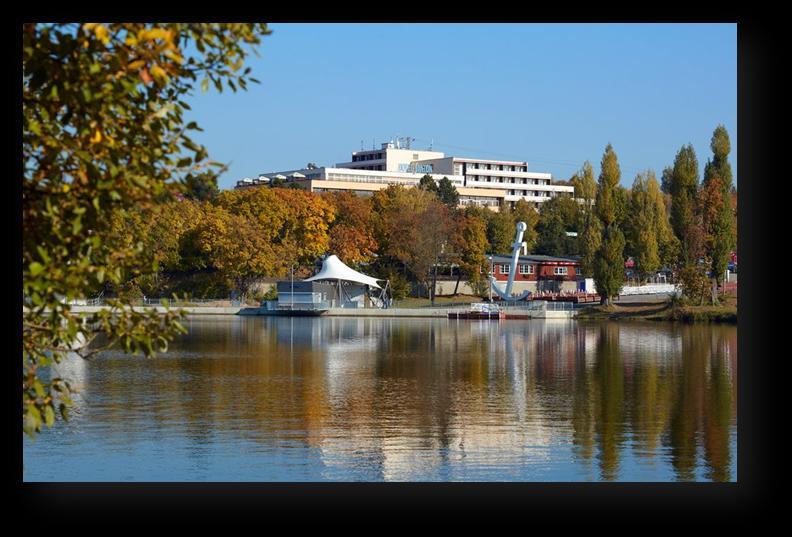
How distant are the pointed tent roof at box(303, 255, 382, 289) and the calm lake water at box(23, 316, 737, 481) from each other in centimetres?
1872

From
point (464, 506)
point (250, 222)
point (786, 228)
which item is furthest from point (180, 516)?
point (250, 222)

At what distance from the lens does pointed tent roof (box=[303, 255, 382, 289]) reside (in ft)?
164

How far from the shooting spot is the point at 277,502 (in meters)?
8.73

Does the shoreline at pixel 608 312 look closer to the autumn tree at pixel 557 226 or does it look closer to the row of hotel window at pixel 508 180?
the autumn tree at pixel 557 226

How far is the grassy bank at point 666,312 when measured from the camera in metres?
43.8

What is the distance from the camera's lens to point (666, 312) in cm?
4556

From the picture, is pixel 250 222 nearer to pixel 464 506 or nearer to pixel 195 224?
pixel 195 224

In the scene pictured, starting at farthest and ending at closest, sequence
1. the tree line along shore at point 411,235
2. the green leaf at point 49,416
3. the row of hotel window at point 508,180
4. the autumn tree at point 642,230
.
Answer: the row of hotel window at point 508,180 → the autumn tree at point 642,230 → the tree line along shore at point 411,235 → the green leaf at point 49,416

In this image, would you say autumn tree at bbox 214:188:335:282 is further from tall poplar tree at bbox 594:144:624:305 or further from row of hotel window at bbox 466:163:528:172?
row of hotel window at bbox 466:163:528:172

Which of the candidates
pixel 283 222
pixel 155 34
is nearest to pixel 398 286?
pixel 283 222

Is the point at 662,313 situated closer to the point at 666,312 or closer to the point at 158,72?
the point at 666,312

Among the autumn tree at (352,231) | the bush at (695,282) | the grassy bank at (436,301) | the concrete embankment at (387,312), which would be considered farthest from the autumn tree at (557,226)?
the bush at (695,282)

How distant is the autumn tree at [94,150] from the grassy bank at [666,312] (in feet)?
129

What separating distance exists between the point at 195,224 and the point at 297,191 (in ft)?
22.1
